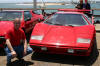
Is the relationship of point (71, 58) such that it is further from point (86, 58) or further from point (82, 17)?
point (82, 17)

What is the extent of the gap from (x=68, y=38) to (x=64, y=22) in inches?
37.5

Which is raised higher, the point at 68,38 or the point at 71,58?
the point at 68,38

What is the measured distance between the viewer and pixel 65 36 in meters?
4.42

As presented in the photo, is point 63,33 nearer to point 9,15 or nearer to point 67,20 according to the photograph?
point 67,20

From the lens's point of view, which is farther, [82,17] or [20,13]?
[20,13]

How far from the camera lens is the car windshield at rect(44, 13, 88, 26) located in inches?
199

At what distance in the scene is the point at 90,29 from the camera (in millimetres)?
4633

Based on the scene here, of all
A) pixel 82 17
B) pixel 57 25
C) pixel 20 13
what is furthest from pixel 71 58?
pixel 20 13

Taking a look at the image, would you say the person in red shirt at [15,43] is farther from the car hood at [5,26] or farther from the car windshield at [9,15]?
the car windshield at [9,15]

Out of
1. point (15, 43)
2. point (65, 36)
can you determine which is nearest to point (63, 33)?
point (65, 36)

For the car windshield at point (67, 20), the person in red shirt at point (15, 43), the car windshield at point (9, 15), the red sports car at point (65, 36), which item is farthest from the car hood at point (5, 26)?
the car windshield at point (67, 20)

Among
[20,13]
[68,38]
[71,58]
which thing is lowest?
[71,58]

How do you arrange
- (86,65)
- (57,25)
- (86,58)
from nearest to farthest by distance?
1. (86,65)
2. (86,58)
3. (57,25)

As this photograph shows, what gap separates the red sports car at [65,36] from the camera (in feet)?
13.3
